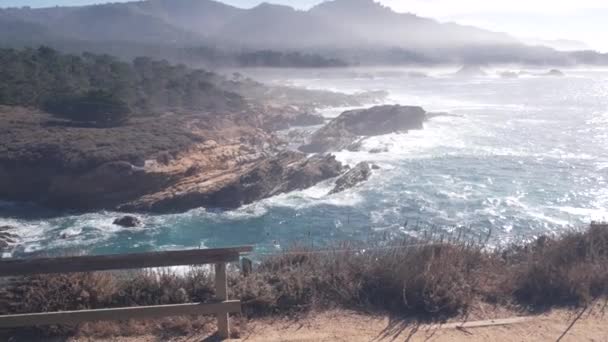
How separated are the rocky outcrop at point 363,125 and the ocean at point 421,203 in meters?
1.59

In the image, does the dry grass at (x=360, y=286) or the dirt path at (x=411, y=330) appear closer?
the dirt path at (x=411, y=330)

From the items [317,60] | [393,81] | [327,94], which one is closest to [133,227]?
[327,94]

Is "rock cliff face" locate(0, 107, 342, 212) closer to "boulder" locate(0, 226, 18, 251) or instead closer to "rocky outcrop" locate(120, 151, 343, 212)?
"rocky outcrop" locate(120, 151, 343, 212)

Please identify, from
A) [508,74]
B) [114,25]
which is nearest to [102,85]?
[508,74]

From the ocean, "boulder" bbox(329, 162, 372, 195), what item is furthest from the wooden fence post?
"boulder" bbox(329, 162, 372, 195)

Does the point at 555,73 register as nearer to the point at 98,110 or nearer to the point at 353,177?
the point at 353,177

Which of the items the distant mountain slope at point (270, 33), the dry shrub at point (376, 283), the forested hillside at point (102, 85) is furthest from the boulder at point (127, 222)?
the distant mountain slope at point (270, 33)

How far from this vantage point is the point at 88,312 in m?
5.16

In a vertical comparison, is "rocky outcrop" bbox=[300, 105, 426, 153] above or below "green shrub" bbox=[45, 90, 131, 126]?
below

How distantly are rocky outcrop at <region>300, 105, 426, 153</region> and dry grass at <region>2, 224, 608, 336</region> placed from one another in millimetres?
25597

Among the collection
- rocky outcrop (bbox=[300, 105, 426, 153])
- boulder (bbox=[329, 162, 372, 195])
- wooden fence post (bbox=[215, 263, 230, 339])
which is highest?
wooden fence post (bbox=[215, 263, 230, 339])

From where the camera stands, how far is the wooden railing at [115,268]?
511cm

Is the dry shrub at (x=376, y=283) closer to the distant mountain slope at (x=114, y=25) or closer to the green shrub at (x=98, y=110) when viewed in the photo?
the green shrub at (x=98, y=110)

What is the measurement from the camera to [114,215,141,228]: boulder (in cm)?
2034
